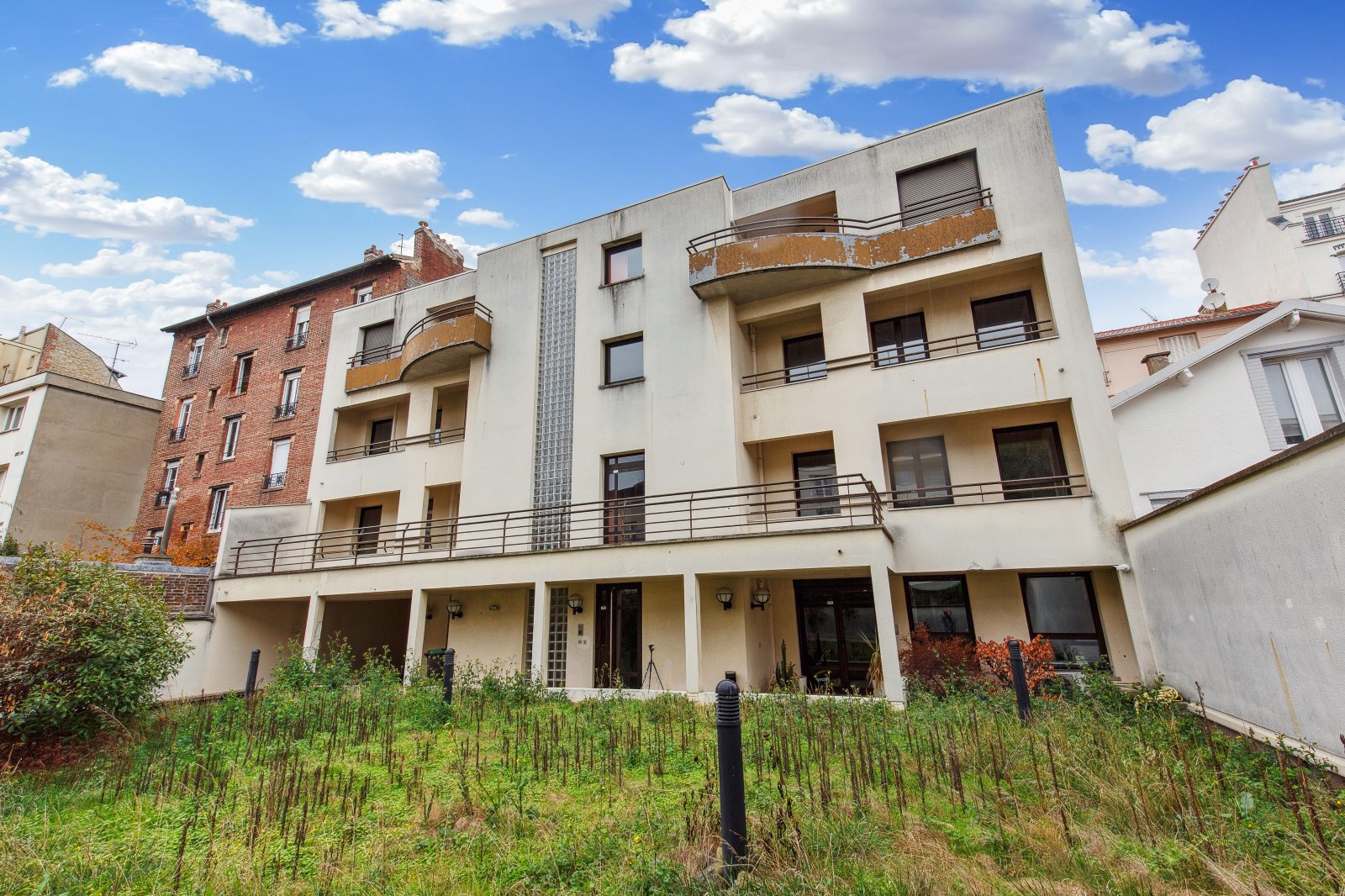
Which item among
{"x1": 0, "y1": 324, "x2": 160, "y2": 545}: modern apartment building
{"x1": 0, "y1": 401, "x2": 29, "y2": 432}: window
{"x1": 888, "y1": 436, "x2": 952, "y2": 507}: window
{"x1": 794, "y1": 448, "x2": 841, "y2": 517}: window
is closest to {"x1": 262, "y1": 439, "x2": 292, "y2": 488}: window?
{"x1": 0, "y1": 324, "x2": 160, "y2": 545}: modern apartment building

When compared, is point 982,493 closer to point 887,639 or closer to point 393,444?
point 887,639

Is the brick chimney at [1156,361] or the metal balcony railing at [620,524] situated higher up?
the brick chimney at [1156,361]

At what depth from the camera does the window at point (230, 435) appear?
23.7m

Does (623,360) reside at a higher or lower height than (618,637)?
higher

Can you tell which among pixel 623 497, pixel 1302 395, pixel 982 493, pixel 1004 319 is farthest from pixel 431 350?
pixel 1302 395

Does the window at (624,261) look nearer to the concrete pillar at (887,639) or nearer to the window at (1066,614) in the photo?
the concrete pillar at (887,639)

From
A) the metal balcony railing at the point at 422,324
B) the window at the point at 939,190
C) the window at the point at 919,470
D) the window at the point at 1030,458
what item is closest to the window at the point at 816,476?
the window at the point at 919,470

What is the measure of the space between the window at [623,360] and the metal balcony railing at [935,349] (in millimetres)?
2857

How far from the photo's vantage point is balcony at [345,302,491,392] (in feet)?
55.8

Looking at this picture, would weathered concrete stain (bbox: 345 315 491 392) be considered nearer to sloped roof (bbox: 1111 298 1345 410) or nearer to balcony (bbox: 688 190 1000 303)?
balcony (bbox: 688 190 1000 303)

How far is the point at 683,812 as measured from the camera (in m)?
5.21

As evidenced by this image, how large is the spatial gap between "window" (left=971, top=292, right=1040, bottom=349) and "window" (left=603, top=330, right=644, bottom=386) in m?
7.99

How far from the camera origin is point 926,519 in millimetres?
12172

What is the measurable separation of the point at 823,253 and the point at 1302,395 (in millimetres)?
9433
